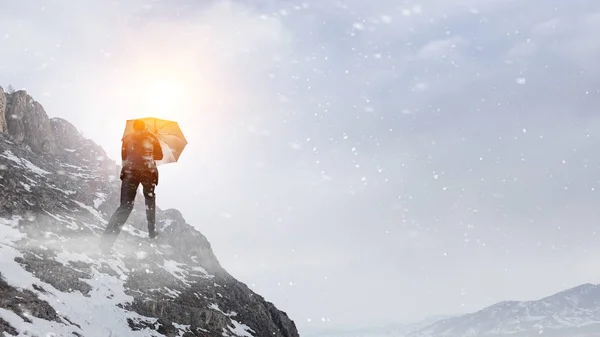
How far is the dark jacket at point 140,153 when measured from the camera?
1005cm

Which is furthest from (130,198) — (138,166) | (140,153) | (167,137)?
(167,137)

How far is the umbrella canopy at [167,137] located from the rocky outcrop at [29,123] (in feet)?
214

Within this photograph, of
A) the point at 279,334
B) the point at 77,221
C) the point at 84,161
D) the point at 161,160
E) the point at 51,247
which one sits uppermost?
the point at 84,161

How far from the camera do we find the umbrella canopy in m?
11.2

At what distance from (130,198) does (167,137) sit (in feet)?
5.93

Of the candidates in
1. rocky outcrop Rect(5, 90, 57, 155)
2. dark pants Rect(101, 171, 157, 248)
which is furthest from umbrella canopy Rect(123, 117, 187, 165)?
rocky outcrop Rect(5, 90, 57, 155)

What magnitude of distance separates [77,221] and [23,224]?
10.1 metres

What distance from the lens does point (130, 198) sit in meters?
10.3

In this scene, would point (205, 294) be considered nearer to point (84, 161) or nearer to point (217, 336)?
point (217, 336)

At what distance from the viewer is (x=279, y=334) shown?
52188 mm

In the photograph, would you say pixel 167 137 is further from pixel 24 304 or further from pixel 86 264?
pixel 86 264

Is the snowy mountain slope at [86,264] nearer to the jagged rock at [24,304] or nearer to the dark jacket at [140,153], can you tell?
the jagged rock at [24,304]

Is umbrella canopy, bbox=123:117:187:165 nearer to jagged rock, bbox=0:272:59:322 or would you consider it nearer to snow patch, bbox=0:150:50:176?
jagged rock, bbox=0:272:59:322

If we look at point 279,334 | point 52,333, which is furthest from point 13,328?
point 279,334
